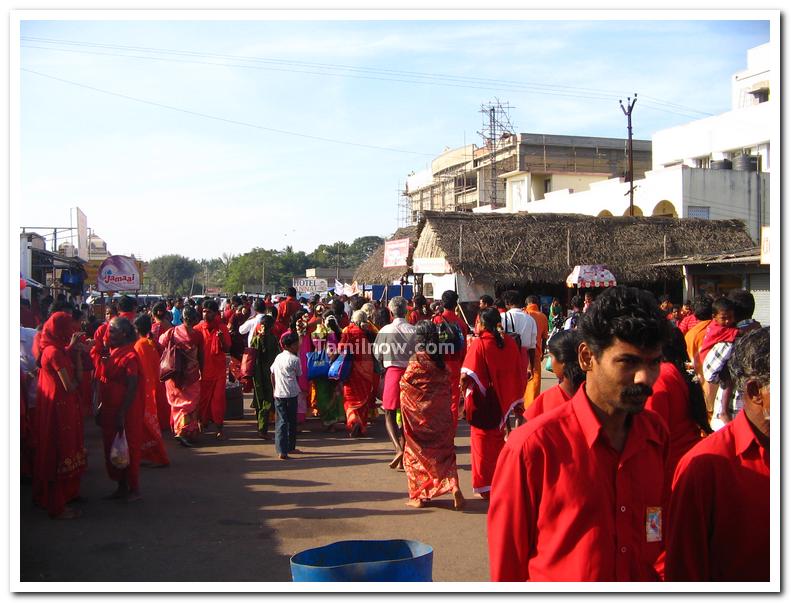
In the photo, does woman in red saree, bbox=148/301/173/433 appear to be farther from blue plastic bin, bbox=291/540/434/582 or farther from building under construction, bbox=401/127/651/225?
building under construction, bbox=401/127/651/225

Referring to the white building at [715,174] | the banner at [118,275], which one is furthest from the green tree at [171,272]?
the banner at [118,275]

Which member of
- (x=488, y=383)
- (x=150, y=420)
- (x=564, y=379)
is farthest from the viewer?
(x=150, y=420)

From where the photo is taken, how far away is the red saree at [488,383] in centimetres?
682

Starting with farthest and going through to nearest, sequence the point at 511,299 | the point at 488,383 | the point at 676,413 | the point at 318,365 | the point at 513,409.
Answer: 1. the point at 318,365
2. the point at 511,299
3. the point at 513,409
4. the point at 488,383
5. the point at 676,413

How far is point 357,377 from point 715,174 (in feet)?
78.6

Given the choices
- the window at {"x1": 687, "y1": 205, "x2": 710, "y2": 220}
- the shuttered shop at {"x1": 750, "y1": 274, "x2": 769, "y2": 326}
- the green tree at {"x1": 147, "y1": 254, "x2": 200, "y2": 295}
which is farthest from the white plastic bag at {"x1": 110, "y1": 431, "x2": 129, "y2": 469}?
the green tree at {"x1": 147, "y1": 254, "x2": 200, "y2": 295}

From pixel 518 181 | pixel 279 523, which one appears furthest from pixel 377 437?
pixel 518 181

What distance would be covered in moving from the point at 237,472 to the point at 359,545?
481cm

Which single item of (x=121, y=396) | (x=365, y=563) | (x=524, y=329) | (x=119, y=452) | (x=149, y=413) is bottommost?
(x=119, y=452)

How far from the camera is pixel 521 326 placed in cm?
981

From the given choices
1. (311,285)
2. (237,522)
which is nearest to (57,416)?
(237,522)

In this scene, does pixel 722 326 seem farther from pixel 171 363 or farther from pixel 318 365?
pixel 171 363

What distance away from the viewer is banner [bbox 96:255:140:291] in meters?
16.8

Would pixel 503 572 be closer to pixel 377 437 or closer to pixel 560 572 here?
pixel 560 572
